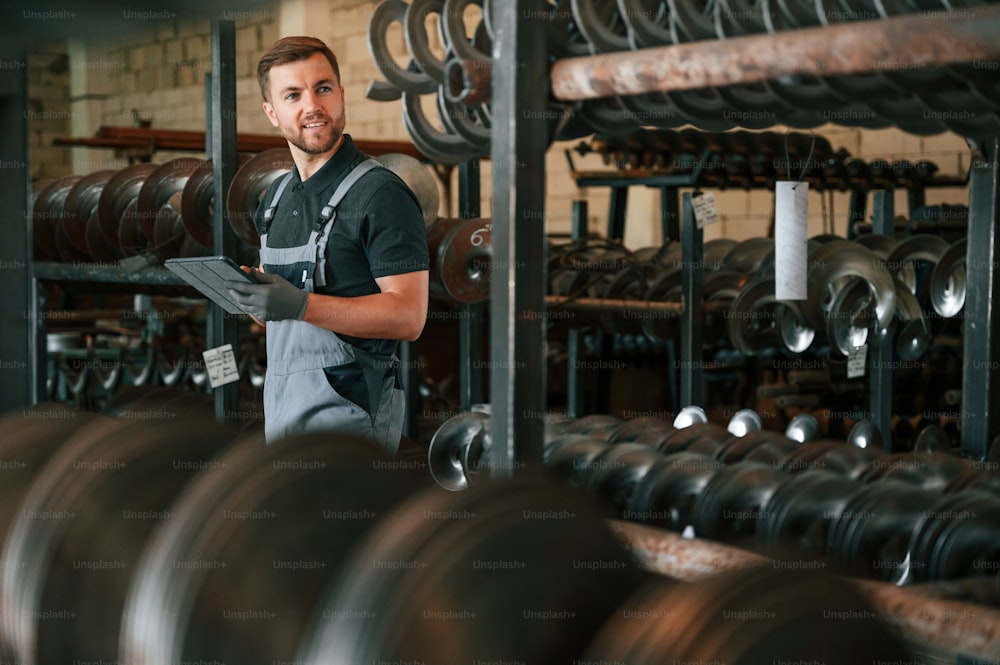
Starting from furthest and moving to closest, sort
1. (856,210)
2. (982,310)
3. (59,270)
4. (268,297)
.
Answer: (856,210), (59,270), (982,310), (268,297)

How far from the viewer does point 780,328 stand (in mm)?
4172

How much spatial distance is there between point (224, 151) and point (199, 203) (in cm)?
43

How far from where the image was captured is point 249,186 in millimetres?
3432

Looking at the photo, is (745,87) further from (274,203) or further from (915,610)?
(274,203)

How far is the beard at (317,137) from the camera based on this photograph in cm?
246

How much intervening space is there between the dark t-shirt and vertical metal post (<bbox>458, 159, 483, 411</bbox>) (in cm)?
156

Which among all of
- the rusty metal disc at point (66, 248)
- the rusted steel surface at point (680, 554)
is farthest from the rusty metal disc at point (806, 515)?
the rusty metal disc at point (66, 248)

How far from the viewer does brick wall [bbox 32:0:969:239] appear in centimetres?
759

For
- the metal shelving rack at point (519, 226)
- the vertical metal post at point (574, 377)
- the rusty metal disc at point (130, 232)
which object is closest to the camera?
the metal shelving rack at point (519, 226)

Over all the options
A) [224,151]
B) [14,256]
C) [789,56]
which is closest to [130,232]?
[224,151]

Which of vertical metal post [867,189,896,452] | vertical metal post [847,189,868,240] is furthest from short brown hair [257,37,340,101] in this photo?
vertical metal post [847,189,868,240]

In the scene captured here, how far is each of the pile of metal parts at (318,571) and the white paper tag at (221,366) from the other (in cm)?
143

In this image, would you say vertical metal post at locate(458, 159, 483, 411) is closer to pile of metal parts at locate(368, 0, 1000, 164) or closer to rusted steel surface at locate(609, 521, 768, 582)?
pile of metal parts at locate(368, 0, 1000, 164)

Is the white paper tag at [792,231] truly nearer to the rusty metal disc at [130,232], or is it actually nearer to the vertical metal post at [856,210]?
the rusty metal disc at [130,232]
